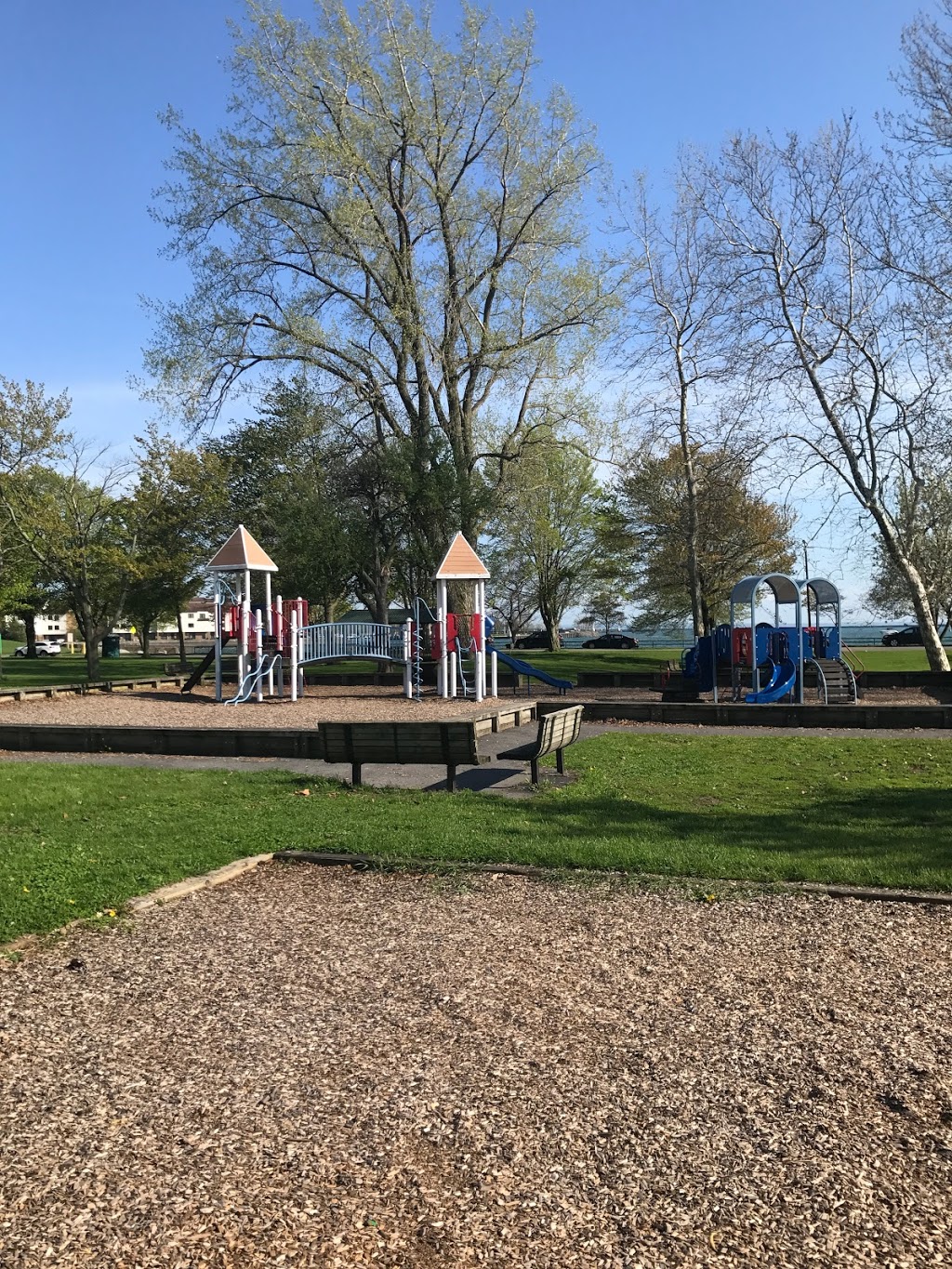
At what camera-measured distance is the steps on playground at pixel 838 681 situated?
1992 cm

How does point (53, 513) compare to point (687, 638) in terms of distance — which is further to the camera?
point (687, 638)

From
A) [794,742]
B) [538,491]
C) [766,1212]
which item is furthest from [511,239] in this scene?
[766,1212]

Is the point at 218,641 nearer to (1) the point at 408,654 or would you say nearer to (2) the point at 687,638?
(1) the point at 408,654

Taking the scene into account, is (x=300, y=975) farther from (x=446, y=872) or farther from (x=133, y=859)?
(x=133, y=859)

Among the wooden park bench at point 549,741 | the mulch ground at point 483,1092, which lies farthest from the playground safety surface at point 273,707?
the mulch ground at point 483,1092

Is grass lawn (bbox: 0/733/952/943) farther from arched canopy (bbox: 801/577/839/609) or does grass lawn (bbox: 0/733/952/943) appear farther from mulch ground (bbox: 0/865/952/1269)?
arched canopy (bbox: 801/577/839/609)

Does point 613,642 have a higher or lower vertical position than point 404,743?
higher

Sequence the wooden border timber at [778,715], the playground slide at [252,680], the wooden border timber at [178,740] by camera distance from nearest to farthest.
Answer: the wooden border timber at [178,740]
the wooden border timber at [778,715]
the playground slide at [252,680]

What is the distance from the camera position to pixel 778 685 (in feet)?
66.4

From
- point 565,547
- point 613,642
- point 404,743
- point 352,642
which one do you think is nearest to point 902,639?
point 613,642

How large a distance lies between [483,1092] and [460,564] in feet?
67.1

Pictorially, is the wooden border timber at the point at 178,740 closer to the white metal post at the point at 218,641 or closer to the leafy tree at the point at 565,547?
the white metal post at the point at 218,641

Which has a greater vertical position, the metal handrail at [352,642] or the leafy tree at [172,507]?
the leafy tree at [172,507]

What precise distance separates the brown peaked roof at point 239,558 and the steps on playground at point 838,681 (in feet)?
41.5
